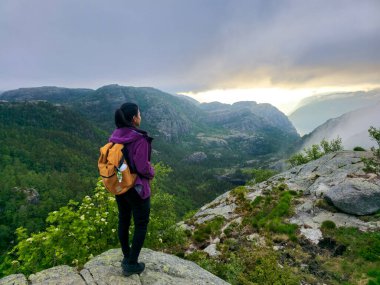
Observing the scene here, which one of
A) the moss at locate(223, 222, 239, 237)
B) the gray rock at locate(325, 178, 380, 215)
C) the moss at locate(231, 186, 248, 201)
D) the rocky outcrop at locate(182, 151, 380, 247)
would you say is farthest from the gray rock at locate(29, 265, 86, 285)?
the moss at locate(231, 186, 248, 201)

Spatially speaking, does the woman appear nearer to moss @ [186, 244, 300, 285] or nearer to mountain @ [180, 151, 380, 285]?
moss @ [186, 244, 300, 285]

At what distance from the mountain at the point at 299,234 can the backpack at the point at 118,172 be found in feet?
25.6

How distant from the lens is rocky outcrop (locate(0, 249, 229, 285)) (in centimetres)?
853

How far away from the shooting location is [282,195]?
27.3 metres

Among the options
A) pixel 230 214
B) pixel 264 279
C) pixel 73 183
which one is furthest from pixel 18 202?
pixel 264 279

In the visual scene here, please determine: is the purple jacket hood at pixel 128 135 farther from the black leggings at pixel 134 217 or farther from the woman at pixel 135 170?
the black leggings at pixel 134 217

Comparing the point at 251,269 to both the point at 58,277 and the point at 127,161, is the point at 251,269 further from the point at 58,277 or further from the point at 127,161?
the point at 127,161

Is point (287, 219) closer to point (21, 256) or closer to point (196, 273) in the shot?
point (196, 273)

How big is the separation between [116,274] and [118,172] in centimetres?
342

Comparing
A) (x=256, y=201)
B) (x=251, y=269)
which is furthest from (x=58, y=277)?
(x=256, y=201)

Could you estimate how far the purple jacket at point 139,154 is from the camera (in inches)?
303

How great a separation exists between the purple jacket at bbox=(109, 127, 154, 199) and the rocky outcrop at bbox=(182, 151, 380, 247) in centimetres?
1211

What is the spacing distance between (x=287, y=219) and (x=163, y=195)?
10.7m

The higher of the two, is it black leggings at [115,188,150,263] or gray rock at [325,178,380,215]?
black leggings at [115,188,150,263]
